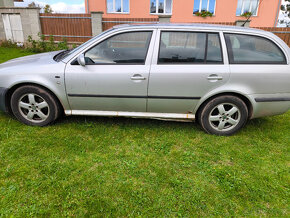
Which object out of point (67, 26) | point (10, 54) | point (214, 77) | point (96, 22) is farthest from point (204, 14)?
point (214, 77)

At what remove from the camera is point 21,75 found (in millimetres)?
3145

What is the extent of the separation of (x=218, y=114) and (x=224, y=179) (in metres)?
1.12

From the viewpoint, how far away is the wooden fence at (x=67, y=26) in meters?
11.2

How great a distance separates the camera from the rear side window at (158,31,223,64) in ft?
10.1

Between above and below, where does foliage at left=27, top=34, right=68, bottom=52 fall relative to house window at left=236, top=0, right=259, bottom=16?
below

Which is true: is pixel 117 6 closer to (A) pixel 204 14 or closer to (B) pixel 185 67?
(A) pixel 204 14

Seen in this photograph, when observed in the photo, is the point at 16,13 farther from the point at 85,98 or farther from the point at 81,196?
the point at 81,196

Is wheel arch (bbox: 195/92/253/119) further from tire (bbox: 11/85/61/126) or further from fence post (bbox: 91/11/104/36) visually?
fence post (bbox: 91/11/104/36)

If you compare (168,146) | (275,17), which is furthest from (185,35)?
(275,17)

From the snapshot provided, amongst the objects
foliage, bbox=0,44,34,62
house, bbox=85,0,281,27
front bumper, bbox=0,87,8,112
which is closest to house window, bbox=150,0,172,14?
A: house, bbox=85,0,281,27

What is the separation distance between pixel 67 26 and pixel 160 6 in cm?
709

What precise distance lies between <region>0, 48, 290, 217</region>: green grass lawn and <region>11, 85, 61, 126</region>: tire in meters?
0.15

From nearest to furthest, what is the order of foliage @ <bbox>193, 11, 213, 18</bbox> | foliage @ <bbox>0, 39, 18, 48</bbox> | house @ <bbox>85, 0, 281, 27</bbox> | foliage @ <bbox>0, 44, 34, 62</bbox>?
foliage @ <bbox>0, 44, 34, 62</bbox>
foliage @ <bbox>0, 39, 18, 48</bbox>
foliage @ <bbox>193, 11, 213, 18</bbox>
house @ <bbox>85, 0, 281, 27</bbox>

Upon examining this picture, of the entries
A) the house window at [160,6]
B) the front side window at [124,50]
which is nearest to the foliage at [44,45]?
the house window at [160,6]
